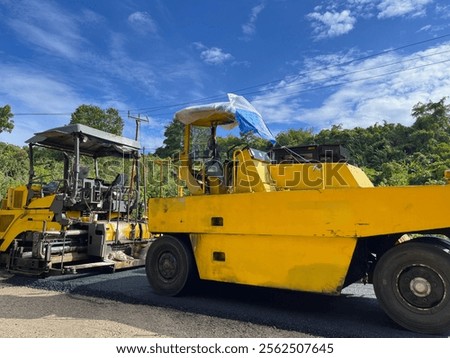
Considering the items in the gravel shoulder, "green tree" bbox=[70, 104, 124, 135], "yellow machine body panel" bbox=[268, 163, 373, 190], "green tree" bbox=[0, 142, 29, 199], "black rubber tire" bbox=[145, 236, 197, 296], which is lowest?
the gravel shoulder

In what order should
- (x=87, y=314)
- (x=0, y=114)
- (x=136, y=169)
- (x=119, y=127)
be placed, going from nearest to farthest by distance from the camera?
(x=87, y=314)
(x=136, y=169)
(x=0, y=114)
(x=119, y=127)

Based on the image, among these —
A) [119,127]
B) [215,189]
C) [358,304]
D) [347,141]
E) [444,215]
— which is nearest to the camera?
[444,215]

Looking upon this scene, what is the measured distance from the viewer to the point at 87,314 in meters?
4.98

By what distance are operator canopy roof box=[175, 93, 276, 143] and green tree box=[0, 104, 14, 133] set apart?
29418mm

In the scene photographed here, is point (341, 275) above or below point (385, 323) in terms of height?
above

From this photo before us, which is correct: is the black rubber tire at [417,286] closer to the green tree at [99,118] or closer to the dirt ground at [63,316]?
the dirt ground at [63,316]

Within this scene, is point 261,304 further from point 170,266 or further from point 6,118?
point 6,118

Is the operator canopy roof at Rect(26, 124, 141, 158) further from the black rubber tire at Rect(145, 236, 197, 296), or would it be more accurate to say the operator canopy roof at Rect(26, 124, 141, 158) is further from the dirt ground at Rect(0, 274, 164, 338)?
the dirt ground at Rect(0, 274, 164, 338)

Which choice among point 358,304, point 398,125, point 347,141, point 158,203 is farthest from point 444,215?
point 398,125

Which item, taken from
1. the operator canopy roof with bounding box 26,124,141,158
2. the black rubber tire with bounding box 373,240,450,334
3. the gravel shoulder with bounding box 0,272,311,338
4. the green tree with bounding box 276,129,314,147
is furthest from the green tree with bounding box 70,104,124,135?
the black rubber tire with bounding box 373,240,450,334

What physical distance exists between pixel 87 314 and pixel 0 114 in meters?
31.0

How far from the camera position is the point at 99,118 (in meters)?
35.9

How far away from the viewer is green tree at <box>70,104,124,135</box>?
35781 mm

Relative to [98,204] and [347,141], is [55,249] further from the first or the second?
[347,141]
